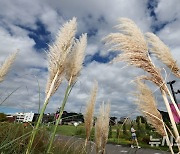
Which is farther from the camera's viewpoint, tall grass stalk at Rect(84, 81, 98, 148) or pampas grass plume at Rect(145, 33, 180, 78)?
tall grass stalk at Rect(84, 81, 98, 148)

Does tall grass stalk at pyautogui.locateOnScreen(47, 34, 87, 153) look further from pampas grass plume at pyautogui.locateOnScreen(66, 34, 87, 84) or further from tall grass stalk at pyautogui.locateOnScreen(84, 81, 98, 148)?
tall grass stalk at pyautogui.locateOnScreen(84, 81, 98, 148)

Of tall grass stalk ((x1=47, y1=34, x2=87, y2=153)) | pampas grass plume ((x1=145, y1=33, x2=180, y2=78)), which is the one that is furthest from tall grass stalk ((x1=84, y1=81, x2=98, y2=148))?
pampas grass plume ((x1=145, y1=33, x2=180, y2=78))

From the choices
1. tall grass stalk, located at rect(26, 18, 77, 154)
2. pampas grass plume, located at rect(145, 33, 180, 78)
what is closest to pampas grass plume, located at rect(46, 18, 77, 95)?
tall grass stalk, located at rect(26, 18, 77, 154)

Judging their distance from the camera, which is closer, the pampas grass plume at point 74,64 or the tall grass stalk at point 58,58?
the tall grass stalk at point 58,58

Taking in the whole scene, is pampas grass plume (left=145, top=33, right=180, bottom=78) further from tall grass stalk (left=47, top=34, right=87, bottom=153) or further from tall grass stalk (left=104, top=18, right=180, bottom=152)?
tall grass stalk (left=47, top=34, right=87, bottom=153)

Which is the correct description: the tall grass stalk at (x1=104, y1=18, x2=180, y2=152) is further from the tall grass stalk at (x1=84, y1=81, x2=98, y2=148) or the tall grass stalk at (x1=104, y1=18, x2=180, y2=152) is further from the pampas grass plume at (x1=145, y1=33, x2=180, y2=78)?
the tall grass stalk at (x1=84, y1=81, x2=98, y2=148)

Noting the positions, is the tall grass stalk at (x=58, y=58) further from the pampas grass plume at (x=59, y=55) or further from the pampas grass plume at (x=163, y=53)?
the pampas grass plume at (x=163, y=53)

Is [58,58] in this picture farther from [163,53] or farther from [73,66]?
[163,53]

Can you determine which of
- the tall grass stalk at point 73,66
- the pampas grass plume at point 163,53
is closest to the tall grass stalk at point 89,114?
the tall grass stalk at point 73,66

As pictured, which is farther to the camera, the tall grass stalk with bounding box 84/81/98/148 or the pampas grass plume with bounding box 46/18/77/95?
the tall grass stalk with bounding box 84/81/98/148

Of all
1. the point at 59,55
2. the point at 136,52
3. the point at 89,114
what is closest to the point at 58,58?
the point at 59,55

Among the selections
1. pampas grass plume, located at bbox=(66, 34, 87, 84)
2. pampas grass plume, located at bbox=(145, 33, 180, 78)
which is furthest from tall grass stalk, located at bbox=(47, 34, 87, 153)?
pampas grass plume, located at bbox=(145, 33, 180, 78)

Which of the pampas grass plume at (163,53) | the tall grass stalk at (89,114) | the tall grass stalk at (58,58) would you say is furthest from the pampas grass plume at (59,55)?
the tall grass stalk at (89,114)

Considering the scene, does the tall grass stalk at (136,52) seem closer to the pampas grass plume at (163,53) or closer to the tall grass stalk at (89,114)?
the pampas grass plume at (163,53)
